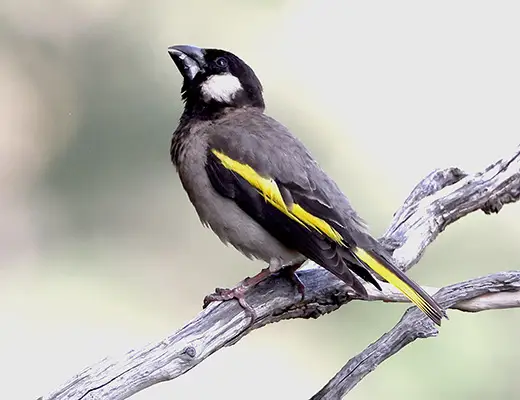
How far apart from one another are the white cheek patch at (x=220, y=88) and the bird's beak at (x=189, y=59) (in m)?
0.06

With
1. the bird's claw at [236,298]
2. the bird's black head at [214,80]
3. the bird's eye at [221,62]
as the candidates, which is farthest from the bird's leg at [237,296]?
the bird's eye at [221,62]

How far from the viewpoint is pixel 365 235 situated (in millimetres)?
2418

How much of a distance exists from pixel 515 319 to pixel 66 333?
84.4 inches

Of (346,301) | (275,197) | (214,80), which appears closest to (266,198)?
(275,197)

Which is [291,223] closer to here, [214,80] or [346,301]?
[346,301]

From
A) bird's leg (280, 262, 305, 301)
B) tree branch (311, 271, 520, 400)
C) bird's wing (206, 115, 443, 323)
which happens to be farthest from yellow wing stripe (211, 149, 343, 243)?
tree branch (311, 271, 520, 400)

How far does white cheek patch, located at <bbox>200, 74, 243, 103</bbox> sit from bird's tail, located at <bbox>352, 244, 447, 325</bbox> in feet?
2.10

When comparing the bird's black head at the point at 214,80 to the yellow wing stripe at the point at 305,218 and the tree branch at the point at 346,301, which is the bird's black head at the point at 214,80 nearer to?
the yellow wing stripe at the point at 305,218

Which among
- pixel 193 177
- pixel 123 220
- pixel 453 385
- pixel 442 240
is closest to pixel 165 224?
pixel 123 220

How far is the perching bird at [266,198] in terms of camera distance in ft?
7.65

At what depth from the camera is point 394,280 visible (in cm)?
228

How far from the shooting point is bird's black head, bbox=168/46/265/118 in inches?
106

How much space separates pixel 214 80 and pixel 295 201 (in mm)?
510

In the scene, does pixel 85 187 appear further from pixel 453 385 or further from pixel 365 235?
pixel 365 235
